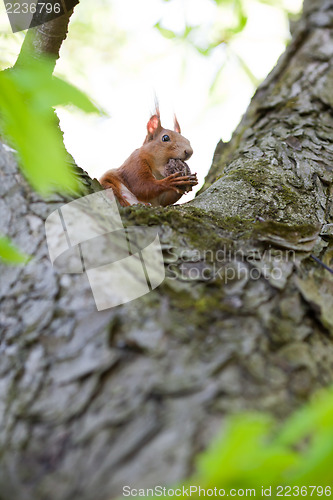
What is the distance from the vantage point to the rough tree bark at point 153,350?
30.5 inches

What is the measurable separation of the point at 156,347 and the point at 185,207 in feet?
2.43

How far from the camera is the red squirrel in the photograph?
261cm

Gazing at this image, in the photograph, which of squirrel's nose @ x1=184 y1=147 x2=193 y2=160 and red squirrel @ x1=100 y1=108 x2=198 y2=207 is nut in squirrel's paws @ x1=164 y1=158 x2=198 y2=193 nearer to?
red squirrel @ x1=100 y1=108 x2=198 y2=207

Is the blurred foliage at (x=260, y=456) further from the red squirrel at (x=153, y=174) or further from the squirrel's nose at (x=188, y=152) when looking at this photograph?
the squirrel's nose at (x=188, y=152)

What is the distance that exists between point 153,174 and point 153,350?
233 centimetres

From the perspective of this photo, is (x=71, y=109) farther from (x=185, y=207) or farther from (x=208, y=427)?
(x=185, y=207)

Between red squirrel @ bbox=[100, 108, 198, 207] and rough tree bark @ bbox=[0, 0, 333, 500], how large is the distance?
118 centimetres

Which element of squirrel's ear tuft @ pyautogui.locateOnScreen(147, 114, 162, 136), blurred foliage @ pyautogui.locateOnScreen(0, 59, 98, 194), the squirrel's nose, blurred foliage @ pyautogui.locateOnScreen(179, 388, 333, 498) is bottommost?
blurred foliage @ pyautogui.locateOnScreen(179, 388, 333, 498)

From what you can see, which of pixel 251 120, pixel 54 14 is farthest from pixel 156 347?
pixel 251 120

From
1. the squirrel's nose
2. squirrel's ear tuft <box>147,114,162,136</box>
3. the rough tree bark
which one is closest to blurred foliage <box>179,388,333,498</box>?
the rough tree bark

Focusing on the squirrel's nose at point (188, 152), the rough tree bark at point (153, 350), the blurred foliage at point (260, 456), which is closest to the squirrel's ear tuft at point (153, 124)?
the squirrel's nose at point (188, 152)

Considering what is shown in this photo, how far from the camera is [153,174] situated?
311 centimetres

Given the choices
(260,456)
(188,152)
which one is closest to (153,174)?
(188,152)

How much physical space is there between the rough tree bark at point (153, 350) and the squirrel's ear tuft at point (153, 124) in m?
2.04
